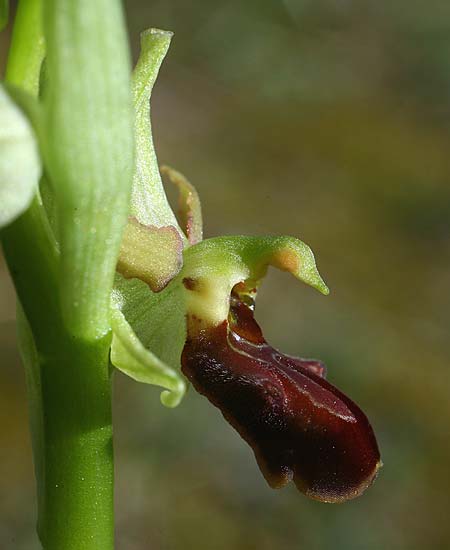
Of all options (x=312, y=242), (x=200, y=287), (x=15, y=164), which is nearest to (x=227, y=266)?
(x=200, y=287)

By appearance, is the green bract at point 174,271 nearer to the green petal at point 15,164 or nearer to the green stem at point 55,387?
the green stem at point 55,387

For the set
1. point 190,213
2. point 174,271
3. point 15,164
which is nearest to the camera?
point 15,164

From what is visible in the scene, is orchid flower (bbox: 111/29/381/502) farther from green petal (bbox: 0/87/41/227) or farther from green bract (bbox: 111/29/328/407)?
green petal (bbox: 0/87/41/227)

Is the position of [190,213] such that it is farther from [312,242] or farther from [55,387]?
[312,242]

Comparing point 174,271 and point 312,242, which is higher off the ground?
point 174,271

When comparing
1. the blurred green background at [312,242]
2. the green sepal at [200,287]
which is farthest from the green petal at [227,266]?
the blurred green background at [312,242]

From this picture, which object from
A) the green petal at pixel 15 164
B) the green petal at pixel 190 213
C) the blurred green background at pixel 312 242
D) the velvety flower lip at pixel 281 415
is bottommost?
the blurred green background at pixel 312 242

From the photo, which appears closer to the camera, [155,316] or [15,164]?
[15,164]
